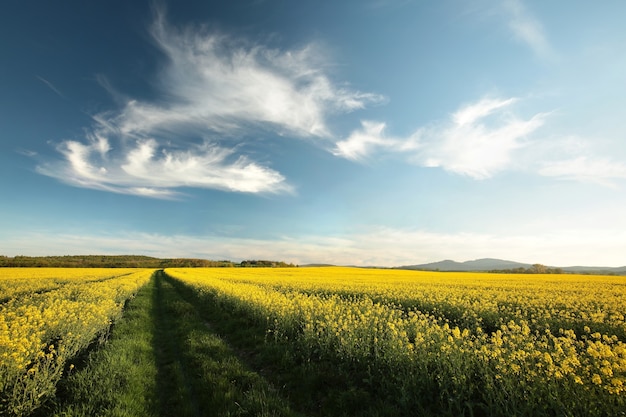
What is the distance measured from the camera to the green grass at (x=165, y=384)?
232 inches

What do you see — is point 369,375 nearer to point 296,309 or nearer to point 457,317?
point 296,309

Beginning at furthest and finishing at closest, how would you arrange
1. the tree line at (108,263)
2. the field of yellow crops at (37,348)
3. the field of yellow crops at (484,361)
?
the tree line at (108,263)
the field of yellow crops at (37,348)
the field of yellow crops at (484,361)

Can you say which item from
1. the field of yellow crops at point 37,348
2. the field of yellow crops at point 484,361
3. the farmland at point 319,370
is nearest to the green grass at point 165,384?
the farmland at point 319,370

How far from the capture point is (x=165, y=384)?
7.41 m

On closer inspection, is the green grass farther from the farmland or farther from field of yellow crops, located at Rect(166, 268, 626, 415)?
field of yellow crops, located at Rect(166, 268, 626, 415)

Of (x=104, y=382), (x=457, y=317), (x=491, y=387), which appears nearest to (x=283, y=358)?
(x=104, y=382)

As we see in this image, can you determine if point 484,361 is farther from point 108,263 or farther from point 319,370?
point 108,263

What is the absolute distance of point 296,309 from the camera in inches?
465

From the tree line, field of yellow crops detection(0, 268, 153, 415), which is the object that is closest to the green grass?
field of yellow crops detection(0, 268, 153, 415)

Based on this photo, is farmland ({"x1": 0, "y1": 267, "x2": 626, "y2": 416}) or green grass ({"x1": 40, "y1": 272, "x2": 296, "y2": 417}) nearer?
farmland ({"x1": 0, "y1": 267, "x2": 626, "y2": 416})

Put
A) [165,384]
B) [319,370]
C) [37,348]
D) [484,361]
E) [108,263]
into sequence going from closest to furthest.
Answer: [484,361] → [37,348] → [165,384] → [319,370] → [108,263]

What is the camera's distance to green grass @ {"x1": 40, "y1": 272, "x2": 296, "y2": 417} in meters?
5.88

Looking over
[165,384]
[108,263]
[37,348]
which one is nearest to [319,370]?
[165,384]

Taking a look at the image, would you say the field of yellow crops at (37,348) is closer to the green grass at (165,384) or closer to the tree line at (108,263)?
the green grass at (165,384)
